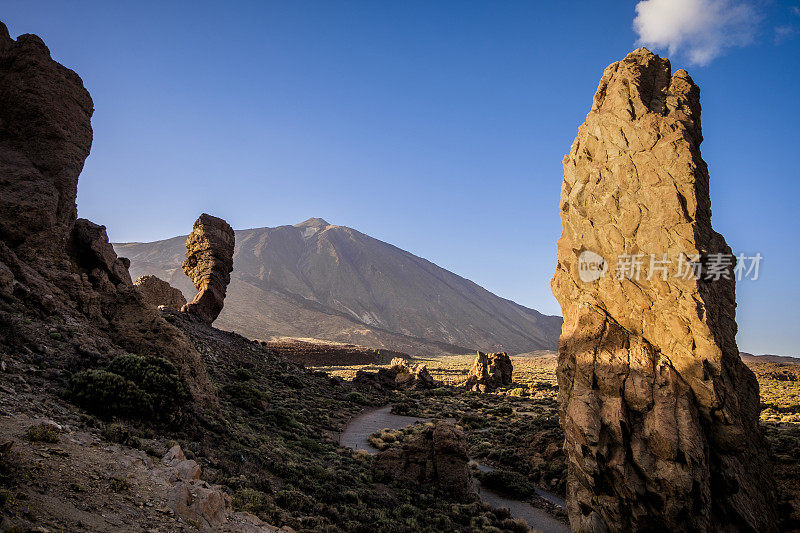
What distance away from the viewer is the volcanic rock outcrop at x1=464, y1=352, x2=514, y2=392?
5078 centimetres

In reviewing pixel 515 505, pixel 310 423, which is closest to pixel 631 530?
pixel 515 505

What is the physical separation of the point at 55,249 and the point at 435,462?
18428 mm

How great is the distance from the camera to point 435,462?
1778 cm

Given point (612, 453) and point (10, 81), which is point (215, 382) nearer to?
point (10, 81)

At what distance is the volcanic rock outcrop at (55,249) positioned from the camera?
12609 millimetres

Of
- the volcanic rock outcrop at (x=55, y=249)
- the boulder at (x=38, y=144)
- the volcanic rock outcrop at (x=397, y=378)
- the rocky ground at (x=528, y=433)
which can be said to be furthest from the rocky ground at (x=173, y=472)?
the volcanic rock outcrop at (x=397, y=378)

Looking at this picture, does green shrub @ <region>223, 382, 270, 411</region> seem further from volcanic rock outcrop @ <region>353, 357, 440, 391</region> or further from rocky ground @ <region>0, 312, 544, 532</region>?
volcanic rock outcrop @ <region>353, 357, 440, 391</region>

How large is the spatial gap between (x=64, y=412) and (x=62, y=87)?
16.1m

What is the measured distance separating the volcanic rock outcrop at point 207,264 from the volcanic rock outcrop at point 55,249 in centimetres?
1931

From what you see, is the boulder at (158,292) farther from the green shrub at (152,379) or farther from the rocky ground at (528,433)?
the green shrub at (152,379)

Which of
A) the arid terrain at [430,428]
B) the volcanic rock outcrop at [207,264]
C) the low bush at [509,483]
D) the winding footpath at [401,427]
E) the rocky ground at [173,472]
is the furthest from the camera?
the volcanic rock outcrop at [207,264]

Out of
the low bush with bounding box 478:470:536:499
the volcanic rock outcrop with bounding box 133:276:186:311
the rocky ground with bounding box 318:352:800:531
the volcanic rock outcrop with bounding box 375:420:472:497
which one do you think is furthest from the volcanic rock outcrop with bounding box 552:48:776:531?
the volcanic rock outcrop with bounding box 133:276:186:311

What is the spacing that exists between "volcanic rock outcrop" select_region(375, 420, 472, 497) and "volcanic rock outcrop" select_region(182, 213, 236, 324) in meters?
26.6

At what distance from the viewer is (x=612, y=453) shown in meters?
10.3
